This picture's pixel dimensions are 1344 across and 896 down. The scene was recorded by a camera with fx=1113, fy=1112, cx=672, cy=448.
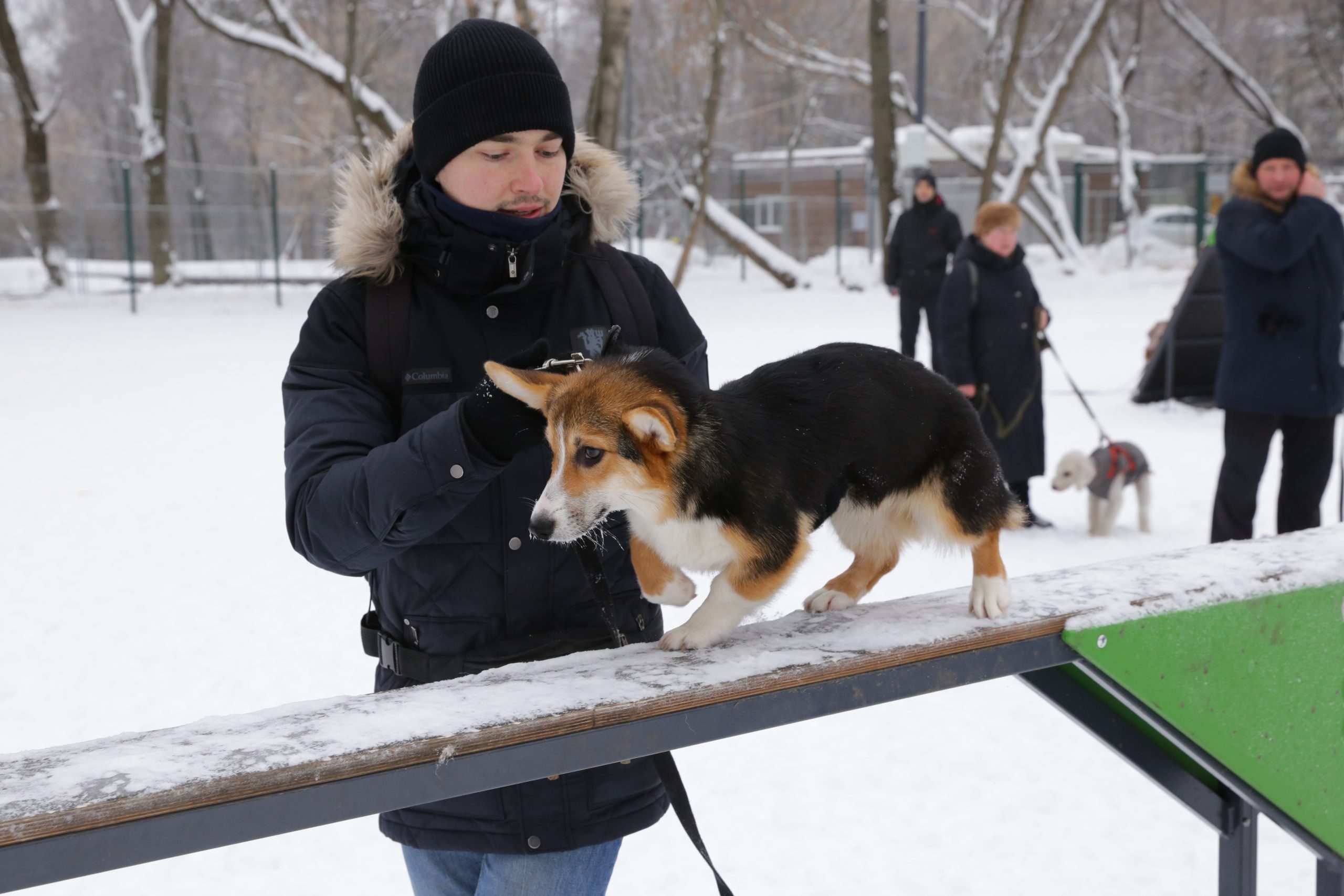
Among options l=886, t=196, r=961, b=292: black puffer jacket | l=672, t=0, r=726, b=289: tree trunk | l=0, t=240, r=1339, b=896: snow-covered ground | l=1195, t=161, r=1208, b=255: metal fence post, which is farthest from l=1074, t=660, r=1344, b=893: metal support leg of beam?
l=1195, t=161, r=1208, b=255: metal fence post

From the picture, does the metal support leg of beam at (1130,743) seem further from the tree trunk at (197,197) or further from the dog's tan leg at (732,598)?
the tree trunk at (197,197)

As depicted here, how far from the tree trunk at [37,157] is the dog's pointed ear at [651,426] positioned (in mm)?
21987

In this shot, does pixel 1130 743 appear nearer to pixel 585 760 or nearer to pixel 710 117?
pixel 585 760

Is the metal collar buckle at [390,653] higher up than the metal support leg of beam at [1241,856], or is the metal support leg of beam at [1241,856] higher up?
the metal collar buckle at [390,653]

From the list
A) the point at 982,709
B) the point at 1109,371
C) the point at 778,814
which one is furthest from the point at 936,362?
the point at 1109,371

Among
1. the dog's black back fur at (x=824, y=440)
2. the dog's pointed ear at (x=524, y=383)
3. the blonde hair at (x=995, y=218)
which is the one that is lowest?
the dog's black back fur at (x=824, y=440)

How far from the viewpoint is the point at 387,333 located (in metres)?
1.94

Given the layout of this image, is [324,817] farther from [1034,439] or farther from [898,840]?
[1034,439]

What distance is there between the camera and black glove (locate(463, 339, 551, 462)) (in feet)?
5.52

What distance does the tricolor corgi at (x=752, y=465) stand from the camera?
68.7 inches

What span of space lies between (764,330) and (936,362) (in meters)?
6.79

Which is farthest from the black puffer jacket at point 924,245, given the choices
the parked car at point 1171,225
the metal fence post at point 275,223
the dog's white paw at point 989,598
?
the parked car at point 1171,225

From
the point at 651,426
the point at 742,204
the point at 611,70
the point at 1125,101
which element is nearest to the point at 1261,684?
the point at 651,426

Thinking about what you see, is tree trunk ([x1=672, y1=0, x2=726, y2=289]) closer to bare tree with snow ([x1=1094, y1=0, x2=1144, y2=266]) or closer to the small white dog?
the small white dog
